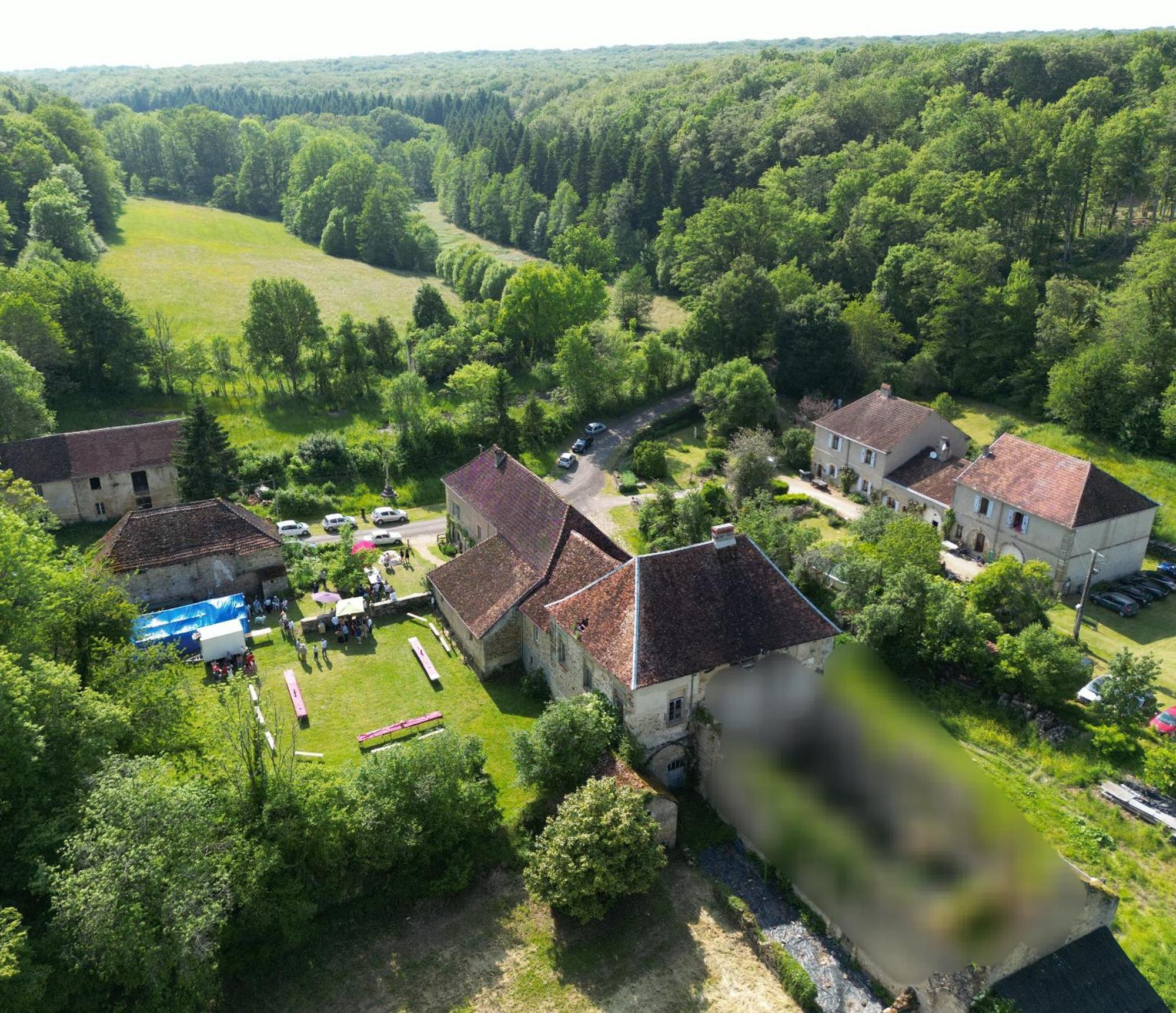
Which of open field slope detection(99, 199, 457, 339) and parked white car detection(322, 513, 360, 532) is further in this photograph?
open field slope detection(99, 199, 457, 339)

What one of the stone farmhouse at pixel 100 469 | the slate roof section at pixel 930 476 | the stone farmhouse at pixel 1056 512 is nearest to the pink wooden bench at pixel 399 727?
the stone farmhouse at pixel 100 469

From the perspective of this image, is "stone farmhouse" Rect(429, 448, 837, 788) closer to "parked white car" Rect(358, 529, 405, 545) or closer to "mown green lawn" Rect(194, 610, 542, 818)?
"mown green lawn" Rect(194, 610, 542, 818)

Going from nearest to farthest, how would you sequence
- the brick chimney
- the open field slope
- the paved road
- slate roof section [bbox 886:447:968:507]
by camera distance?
the brick chimney, slate roof section [bbox 886:447:968:507], the paved road, the open field slope

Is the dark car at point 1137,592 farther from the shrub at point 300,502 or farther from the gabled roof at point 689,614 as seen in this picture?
the shrub at point 300,502

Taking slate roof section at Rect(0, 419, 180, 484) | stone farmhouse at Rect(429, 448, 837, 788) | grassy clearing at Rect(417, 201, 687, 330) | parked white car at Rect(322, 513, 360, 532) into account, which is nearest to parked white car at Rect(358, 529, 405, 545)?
parked white car at Rect(322, 513, 360, 532)

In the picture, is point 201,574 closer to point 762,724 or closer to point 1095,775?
point 762,724
